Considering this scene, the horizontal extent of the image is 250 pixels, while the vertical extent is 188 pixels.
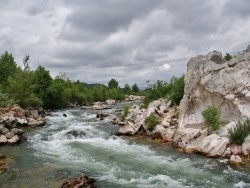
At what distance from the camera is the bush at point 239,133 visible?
88.1 ft

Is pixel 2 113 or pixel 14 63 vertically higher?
pixel 14 63

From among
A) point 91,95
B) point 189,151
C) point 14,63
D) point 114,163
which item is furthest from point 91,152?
point 91,95

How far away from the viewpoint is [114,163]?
25.5 m

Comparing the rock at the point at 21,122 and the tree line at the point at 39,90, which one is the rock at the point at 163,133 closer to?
the tree line at the point at 39,90

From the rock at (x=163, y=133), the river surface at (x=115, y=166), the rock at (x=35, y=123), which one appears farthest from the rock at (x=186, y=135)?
the rock at (x=35, y=123)

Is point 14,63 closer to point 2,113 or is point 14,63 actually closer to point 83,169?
point 2,113

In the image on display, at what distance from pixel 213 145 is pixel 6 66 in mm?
65374

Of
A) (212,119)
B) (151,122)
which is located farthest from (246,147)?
(151,122)

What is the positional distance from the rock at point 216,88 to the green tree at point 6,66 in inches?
1977

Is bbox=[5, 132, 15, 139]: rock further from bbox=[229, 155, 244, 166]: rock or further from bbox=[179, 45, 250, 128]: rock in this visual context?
bbox=[229, 155, 244, 166]: rock

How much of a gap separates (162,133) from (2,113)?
2220cm

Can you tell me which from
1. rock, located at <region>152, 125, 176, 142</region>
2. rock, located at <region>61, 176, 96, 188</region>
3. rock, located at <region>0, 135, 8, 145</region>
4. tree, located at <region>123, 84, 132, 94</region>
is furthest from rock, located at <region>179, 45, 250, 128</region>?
tree, located at <region>123, 84, 132, 94</region>

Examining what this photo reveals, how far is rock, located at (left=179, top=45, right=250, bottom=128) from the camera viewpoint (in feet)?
103

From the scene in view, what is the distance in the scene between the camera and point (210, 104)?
34.8 m
